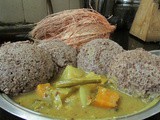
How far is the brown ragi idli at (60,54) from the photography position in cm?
69

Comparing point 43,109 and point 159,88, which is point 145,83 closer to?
point 159,88

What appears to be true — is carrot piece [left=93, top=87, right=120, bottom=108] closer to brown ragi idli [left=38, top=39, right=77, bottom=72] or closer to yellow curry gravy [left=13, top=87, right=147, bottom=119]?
yellow curry gravy [left=13, top=87, right=147, bottom=119]

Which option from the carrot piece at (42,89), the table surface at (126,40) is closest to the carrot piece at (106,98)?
the carrot piece at (42,89)

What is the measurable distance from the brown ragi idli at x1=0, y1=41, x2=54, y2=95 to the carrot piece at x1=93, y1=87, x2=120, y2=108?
0.14 metres

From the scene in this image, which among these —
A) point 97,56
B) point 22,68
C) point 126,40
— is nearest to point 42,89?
point 22,68

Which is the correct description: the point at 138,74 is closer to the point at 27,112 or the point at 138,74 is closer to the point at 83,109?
the point at 83,109

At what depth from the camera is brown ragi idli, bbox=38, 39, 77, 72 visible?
0.69 metres

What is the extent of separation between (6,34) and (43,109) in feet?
2.18

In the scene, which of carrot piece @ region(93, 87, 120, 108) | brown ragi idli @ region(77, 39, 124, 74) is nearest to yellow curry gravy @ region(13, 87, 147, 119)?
carrot piece @ region(93, 87, 120, 108)

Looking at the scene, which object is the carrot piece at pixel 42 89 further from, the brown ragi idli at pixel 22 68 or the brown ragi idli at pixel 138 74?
the brown ragi idli at pixel 138 74

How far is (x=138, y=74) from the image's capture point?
58cm

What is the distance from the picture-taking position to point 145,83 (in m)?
0.57

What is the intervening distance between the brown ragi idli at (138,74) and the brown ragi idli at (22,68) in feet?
0.55

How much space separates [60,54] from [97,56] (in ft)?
0.32
